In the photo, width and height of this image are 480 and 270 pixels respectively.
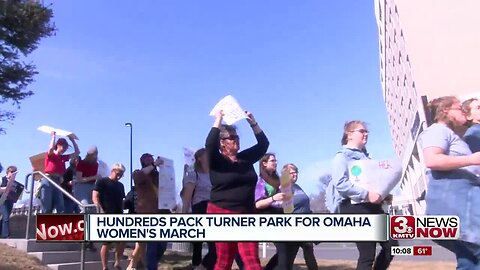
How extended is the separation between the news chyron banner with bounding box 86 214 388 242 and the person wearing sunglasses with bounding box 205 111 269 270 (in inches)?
3.2

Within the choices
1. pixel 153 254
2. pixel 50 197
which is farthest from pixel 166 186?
pixel 50 197

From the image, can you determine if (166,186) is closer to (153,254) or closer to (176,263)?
(153,254)

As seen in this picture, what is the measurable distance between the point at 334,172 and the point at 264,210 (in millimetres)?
744

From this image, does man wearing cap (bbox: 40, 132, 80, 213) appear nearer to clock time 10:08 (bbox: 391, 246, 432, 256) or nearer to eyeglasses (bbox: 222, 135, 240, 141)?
eyeglasses (bbox: 222, 135, 240, 141)

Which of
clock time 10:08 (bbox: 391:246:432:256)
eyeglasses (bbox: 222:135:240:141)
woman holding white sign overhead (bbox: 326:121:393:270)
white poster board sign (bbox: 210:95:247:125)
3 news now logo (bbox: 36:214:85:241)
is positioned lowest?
clock time 10:08 (bbox: 391:246:432:256)

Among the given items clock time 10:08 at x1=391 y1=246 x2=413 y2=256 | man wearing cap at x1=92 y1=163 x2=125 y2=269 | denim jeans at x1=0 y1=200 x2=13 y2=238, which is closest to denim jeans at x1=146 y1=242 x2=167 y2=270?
man wearing cap at x1=92 y1=163 x2=125 y2=269

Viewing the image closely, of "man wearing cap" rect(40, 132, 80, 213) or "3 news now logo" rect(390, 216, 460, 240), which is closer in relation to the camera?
"3 news now logo" rect(390, 216, 460, 240)

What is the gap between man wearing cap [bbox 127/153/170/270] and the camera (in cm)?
616

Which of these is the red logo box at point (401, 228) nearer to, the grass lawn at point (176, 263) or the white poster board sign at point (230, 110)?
the grass lawn at point (176, 263)

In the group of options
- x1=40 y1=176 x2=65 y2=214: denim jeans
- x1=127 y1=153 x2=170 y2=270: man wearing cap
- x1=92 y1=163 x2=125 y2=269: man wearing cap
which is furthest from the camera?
x1=40 y1=176 x2=65 y2=214: denim jeans

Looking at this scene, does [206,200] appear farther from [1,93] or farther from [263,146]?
[1,93]

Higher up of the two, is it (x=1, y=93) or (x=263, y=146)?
(x=1, y=93)

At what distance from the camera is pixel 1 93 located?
9.25 meters

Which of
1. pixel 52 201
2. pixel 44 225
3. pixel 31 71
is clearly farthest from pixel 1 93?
pixel 44 225
